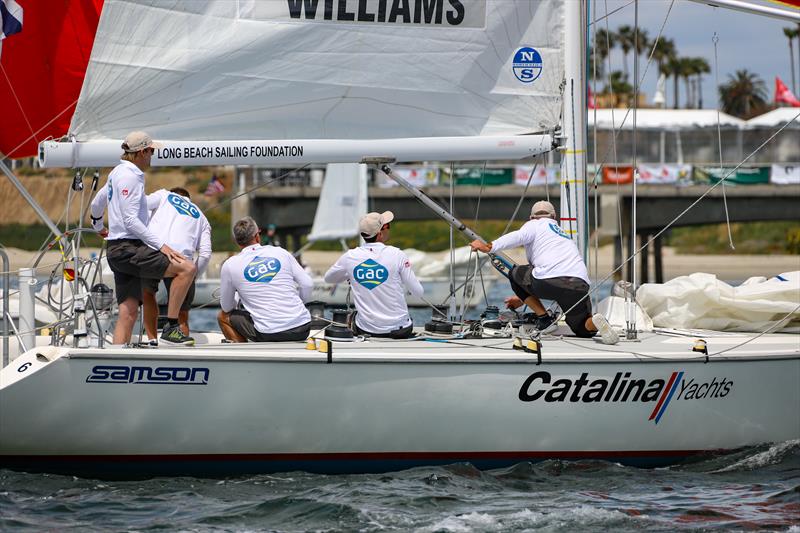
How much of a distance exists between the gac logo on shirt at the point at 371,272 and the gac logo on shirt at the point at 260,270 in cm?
65

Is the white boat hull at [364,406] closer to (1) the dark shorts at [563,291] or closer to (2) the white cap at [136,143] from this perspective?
(1) the dark shorts at [563,291]

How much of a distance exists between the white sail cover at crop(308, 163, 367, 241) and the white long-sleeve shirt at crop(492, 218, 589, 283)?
2075 cm

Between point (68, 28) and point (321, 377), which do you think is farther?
point (68, 28)

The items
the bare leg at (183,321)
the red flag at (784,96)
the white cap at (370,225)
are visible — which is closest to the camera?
the bare leg at (183,321)

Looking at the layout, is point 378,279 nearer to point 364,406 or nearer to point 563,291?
point 364,406

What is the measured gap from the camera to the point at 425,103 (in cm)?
901

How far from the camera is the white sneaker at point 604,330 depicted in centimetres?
813

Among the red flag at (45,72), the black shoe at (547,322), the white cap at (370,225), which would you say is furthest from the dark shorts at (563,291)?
the red flag at (45,72)

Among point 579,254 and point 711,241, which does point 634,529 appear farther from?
point 711,241

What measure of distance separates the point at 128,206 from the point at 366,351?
1978mm

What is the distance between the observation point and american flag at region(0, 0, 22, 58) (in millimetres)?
8586

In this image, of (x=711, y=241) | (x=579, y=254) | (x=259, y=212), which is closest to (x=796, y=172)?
(x=259, y=212)

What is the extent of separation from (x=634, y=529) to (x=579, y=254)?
301cm

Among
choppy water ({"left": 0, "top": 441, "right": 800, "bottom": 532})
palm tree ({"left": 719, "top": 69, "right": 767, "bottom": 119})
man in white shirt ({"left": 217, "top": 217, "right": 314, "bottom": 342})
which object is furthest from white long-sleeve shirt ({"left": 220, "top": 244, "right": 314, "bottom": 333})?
palm tree ({"left": 719, "top": 69, "right": 767, "bottom": 119})
